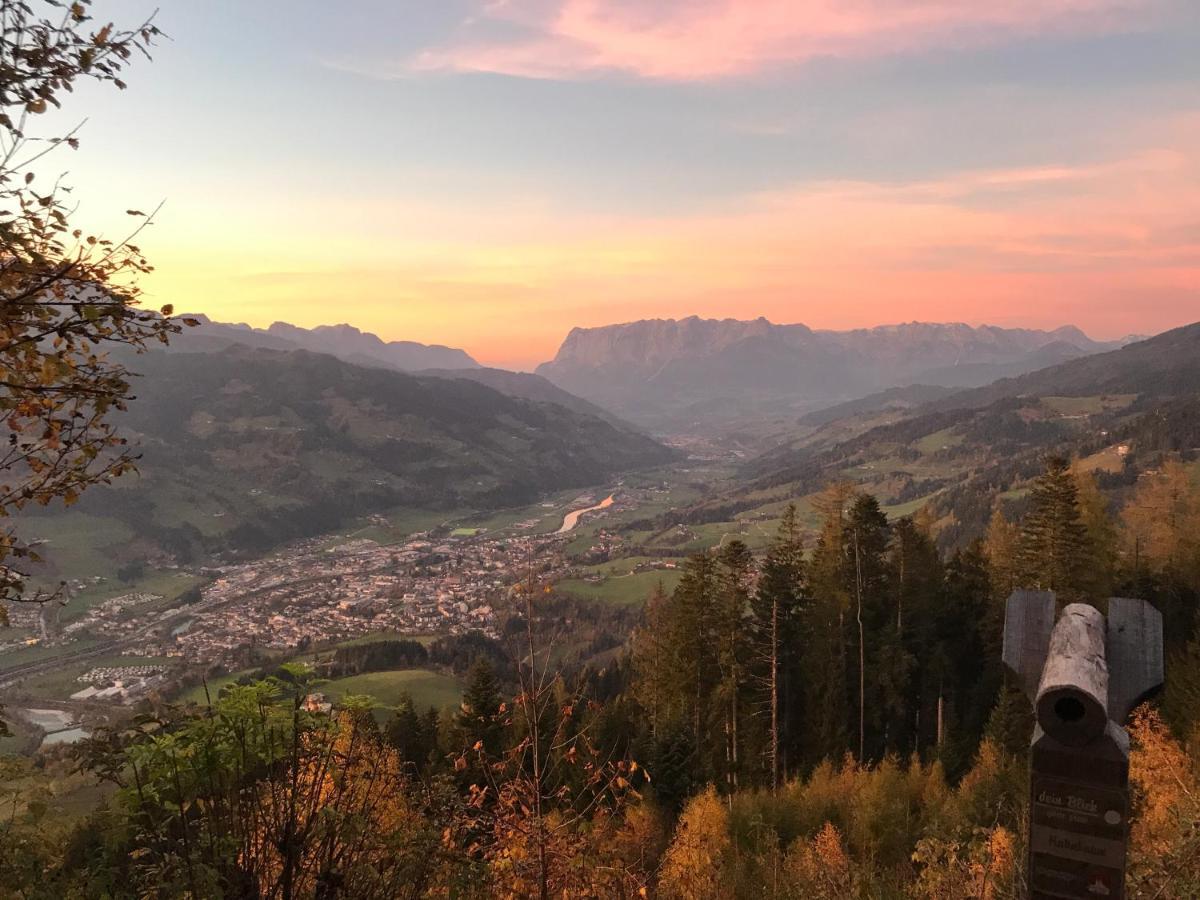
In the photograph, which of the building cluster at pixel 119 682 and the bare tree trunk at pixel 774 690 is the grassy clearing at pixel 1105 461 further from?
the building cluster at pixel 119 682

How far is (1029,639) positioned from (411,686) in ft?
267

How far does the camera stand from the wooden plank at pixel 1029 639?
313cm

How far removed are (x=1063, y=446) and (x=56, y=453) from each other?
230588mm

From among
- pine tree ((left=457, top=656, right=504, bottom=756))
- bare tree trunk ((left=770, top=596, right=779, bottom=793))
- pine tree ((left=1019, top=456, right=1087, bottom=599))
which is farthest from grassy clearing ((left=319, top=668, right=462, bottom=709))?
Answer: pine tree ((left=1019, top=456, right=1087, bottom=599))

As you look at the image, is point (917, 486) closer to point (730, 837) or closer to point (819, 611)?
point (819, 611)

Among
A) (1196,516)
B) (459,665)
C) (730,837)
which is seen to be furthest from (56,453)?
(459,665)

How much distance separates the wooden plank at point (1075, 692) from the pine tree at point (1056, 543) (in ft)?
95.6

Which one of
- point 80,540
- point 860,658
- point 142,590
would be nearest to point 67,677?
point 142,590

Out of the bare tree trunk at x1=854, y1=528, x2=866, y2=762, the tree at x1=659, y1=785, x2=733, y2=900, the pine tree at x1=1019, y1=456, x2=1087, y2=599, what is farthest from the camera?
the bare tree trunk at x1=854, y1=528, x2=866, y2=762

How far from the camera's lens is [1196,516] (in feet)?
122

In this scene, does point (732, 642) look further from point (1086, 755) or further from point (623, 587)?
point (623, 587)

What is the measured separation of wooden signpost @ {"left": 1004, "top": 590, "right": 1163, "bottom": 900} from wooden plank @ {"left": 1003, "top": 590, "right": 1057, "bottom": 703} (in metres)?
0.15

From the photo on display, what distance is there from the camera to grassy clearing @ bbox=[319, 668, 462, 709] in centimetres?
7019

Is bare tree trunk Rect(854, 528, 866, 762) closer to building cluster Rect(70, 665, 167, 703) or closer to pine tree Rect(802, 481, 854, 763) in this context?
pine tree Rect(802, 481, 854, 763)
